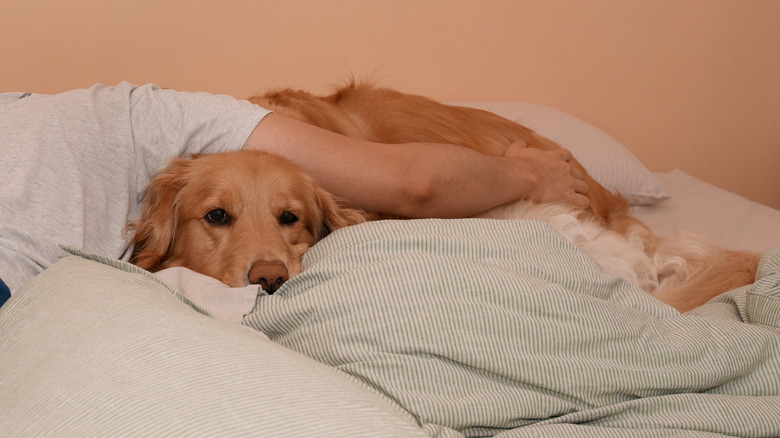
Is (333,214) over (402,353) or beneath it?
beneath

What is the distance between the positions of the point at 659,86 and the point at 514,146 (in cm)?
173

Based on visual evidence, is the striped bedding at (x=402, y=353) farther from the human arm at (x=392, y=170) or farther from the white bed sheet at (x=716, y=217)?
the white bed sheet at (x=716, y=217)

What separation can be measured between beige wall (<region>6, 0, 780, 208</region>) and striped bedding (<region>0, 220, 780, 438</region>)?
1892 millimetres

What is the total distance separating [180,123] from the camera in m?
1.77

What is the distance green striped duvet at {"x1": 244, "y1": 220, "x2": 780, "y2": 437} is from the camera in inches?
38.1

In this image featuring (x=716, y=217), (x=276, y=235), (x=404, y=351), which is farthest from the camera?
(x=716, y=217)

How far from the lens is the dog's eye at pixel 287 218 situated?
180 centimetres

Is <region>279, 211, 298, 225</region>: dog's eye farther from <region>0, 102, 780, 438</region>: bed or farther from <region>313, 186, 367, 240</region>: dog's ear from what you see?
<region>0, 102, 780, 438</region>: bed

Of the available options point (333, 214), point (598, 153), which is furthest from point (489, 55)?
point (333, 214)

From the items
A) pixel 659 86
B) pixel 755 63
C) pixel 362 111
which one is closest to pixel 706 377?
pixel 362 111

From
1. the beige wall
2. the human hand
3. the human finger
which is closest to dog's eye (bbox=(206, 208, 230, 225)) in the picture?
the human hand

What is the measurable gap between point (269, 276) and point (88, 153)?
0.51m

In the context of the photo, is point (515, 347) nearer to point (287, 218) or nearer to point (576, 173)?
point (287, 218)

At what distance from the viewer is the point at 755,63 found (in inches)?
147
